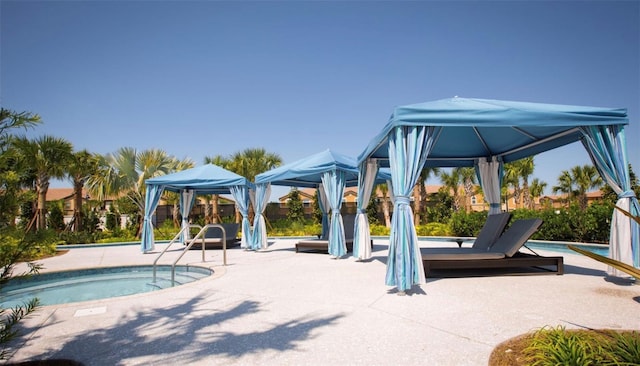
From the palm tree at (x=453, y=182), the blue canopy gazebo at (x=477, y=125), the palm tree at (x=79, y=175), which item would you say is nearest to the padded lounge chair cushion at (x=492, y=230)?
the blue canopy gazebo at (x=477, y=125)

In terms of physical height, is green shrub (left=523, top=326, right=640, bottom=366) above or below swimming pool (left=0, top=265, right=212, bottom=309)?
above

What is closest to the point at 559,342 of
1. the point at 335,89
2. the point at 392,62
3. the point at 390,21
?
the point at 390,21

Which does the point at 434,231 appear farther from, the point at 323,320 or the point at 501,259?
the point at 323,320

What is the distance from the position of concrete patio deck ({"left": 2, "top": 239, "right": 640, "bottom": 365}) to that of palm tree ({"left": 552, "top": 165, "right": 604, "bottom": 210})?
98.8 ft

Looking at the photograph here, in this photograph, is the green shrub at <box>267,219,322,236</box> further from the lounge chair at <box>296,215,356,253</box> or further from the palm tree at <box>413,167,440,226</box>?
the lounge chair at <box>296,215,356,253</box>

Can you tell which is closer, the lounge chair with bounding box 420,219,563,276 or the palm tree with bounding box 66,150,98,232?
the lounge chair with bounding box 420,219,563,276

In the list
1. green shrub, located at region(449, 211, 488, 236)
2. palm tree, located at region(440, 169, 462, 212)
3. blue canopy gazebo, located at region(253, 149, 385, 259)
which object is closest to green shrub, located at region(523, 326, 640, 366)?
blue canopy gazebo, located at region(253, 149, 385, 259)

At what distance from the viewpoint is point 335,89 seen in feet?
42.1

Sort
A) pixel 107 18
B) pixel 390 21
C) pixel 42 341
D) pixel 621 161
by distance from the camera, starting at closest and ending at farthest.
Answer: pixel 42 341, pixel 621 161, pixel 107 18, pixel 390 21

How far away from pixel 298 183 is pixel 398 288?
852cm

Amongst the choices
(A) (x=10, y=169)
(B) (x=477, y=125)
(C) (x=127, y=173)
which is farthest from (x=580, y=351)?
(C) (x=127, y=173)

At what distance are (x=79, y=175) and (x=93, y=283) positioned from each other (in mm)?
11877

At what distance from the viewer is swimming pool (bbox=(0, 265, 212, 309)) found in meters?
6.52

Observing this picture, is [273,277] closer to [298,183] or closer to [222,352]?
[222,352]
